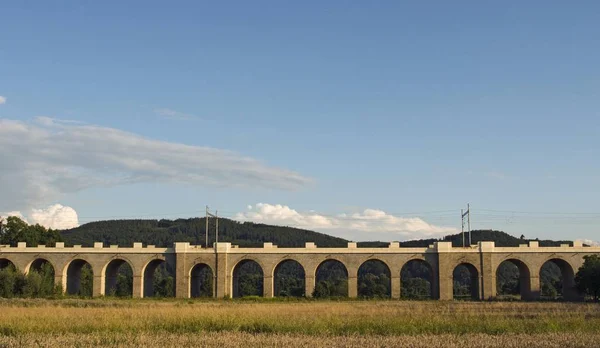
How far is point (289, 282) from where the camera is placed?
406 ft

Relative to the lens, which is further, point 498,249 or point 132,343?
point 498,249

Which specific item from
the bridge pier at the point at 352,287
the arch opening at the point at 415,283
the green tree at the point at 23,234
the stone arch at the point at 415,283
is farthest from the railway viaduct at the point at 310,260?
the arch opening at the point at 415,283

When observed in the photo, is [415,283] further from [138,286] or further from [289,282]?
[138,286]

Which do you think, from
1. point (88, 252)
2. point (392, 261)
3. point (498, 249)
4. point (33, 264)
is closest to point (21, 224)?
point (33, 264)

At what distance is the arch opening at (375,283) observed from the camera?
81.8 metres

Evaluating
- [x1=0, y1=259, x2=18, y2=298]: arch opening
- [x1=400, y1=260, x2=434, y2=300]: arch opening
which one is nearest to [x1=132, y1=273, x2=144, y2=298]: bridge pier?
[x1=0, y1=259, x2=18, y2=298]: arch opening

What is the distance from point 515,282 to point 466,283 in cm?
4607

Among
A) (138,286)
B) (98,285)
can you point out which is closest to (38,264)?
(98,285)

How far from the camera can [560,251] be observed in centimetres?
6669

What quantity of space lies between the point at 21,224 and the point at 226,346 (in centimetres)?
8066

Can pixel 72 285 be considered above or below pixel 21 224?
below

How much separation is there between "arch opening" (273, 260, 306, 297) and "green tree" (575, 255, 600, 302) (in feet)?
85.6

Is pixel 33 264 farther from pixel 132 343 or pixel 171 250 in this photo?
pixel 132 343

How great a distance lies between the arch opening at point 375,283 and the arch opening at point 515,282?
13126mm
